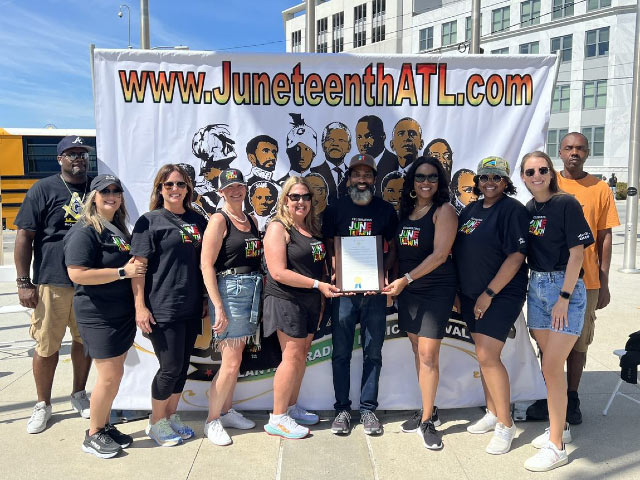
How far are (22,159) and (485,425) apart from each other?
15796 millimetres

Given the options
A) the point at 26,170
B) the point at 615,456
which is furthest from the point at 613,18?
the point at 615,456

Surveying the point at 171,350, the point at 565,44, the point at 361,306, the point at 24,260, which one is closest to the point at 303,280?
the point at 361,306

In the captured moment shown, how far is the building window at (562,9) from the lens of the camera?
36062 millimetres

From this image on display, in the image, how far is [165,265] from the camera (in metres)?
3.14

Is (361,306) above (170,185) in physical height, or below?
below

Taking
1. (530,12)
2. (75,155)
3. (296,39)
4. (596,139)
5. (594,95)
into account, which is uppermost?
(296,39)

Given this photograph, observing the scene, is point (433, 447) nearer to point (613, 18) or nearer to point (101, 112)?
point (101, 112)

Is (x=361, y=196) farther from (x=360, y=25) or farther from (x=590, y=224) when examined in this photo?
(x=360, y=25)

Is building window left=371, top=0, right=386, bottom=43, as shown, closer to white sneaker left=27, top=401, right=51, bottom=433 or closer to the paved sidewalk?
the paved sidewalk

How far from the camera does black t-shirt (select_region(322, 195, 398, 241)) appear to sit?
349 centimetres

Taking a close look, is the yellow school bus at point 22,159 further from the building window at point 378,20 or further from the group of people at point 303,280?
the building window at point 378,20

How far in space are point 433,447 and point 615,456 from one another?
1.20m

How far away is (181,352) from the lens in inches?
128

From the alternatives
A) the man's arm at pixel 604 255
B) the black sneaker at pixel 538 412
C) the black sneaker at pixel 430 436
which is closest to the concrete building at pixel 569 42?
the man's arm at pixel 604 255
